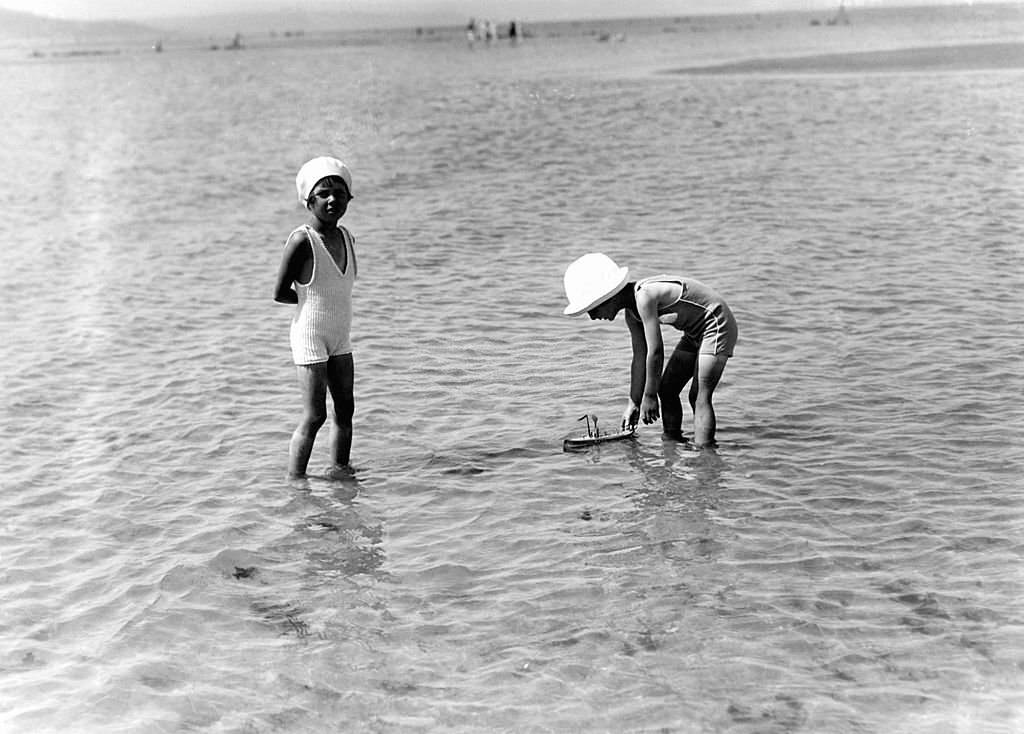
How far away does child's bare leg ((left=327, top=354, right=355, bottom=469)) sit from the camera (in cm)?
705

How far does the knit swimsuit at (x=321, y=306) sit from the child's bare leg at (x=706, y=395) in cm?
229

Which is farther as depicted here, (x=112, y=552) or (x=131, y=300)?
(x=131, y=300)

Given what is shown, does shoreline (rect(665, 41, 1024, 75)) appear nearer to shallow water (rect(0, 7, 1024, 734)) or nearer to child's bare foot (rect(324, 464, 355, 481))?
shallow water (rect(0, 7, 1024, 734))

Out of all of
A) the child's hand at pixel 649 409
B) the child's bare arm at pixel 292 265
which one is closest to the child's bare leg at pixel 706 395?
the child's hand at pixel 649 409

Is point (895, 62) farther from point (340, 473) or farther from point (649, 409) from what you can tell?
point (340, 473)

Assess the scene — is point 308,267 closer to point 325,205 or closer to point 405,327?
point 325,205

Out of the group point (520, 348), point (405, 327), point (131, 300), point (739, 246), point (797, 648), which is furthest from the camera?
point (739, 246)

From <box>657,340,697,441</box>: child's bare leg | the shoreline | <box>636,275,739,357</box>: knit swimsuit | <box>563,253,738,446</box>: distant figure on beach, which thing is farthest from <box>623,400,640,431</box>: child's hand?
the shoreline

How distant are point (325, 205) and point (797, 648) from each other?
3486 mm

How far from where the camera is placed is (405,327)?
11.1 meters

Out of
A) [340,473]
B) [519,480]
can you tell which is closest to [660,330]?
[519,480]

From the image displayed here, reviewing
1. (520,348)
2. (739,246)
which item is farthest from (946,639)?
(739,246)

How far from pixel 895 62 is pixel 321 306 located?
1460 inches

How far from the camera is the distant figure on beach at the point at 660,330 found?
271 inches
